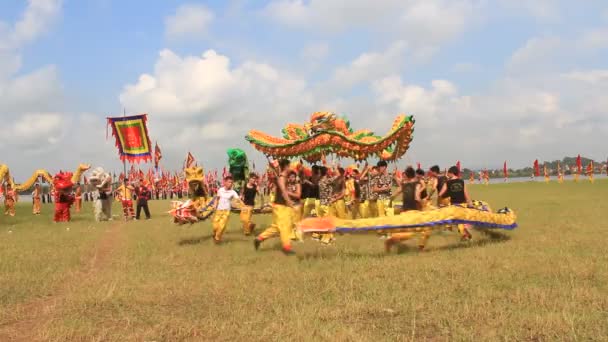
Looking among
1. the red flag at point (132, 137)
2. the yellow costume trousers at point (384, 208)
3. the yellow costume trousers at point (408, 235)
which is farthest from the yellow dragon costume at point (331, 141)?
the red flag at point (132, 137)

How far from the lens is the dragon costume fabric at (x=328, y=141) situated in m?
14.3

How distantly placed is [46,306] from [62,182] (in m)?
15.0

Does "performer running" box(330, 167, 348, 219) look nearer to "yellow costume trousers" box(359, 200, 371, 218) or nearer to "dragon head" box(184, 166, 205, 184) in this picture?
"yellow costume trousers" box(359, 200, 371, 218)

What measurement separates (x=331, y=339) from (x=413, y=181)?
6159 mm

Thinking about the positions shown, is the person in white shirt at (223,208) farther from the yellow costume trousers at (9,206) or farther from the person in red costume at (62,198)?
the yellow costume trousers at (9,206)

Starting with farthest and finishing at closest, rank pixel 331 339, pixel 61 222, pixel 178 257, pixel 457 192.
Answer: pixel 61 222
pixel 457 192
pixel 178 257
pixel 331 339

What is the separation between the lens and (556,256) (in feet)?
26.2

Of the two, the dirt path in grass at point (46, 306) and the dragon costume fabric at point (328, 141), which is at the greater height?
the dragon costume fabric at point (328, 141)

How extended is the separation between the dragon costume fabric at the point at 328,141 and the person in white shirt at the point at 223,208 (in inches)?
149

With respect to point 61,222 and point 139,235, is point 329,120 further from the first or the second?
point 61,222

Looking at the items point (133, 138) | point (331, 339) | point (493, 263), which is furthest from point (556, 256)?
point (133, 138)

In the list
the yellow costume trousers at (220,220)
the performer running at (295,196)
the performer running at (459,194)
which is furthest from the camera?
the yellow costume trousers at (220,220)

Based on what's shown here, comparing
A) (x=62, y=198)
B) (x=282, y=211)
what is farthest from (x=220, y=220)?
(x=62, y=198)

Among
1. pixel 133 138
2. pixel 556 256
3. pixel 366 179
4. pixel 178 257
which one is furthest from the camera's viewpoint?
pixel 133 138
